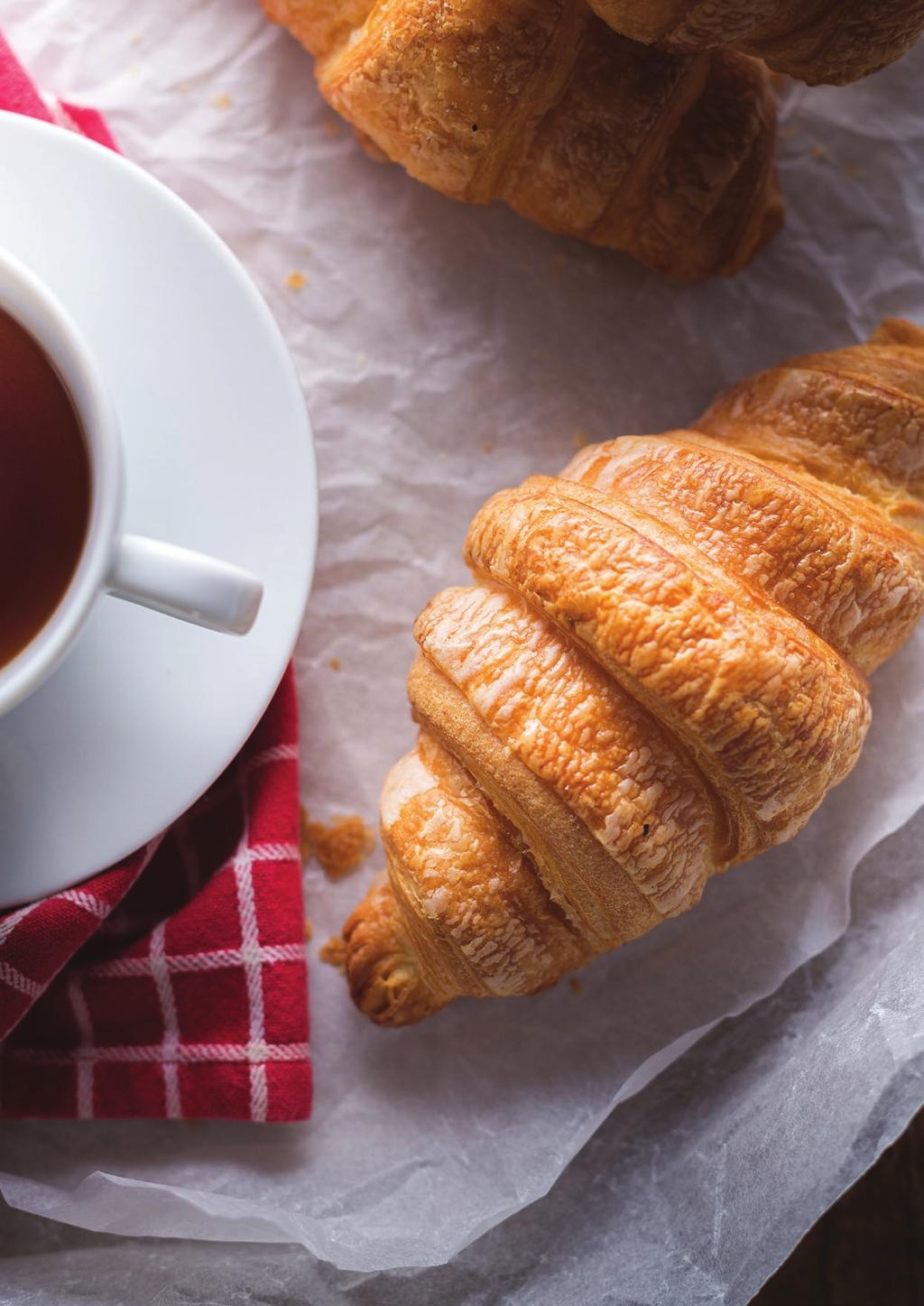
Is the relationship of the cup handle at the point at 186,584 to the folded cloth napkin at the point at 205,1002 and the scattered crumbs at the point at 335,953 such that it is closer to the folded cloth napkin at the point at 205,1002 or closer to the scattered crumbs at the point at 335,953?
the folded cloth napkin at the point at 205,1002

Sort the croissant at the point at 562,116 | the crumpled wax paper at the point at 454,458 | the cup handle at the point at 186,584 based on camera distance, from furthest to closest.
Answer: the crumpled wax paper at the point at 454,458 < the croissant at the point at 562,116 < the cup handle at the point at 186,584

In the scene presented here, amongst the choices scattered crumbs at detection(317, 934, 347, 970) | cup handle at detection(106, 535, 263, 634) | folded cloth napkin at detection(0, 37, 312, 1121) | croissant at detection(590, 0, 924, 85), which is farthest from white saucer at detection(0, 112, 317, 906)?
croissant at detection(590, 0, 924, 85)

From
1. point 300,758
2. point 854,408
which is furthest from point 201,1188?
point 854,408

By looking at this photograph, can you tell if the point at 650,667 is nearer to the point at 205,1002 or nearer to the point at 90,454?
the point at 90,454

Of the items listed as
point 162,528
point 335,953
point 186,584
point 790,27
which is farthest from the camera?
point 335,953

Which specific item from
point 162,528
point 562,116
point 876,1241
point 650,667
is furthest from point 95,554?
point 876,1241

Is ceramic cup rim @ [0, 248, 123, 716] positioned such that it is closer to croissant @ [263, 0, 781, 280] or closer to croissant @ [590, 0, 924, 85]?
croissant @ [263, 0, 781, 280]

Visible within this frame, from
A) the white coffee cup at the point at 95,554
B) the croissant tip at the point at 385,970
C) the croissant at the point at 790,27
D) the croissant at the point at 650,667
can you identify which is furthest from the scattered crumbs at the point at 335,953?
the croissant at the point at 790,27

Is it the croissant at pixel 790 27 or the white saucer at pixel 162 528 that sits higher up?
the croissant at pixel 790 27
